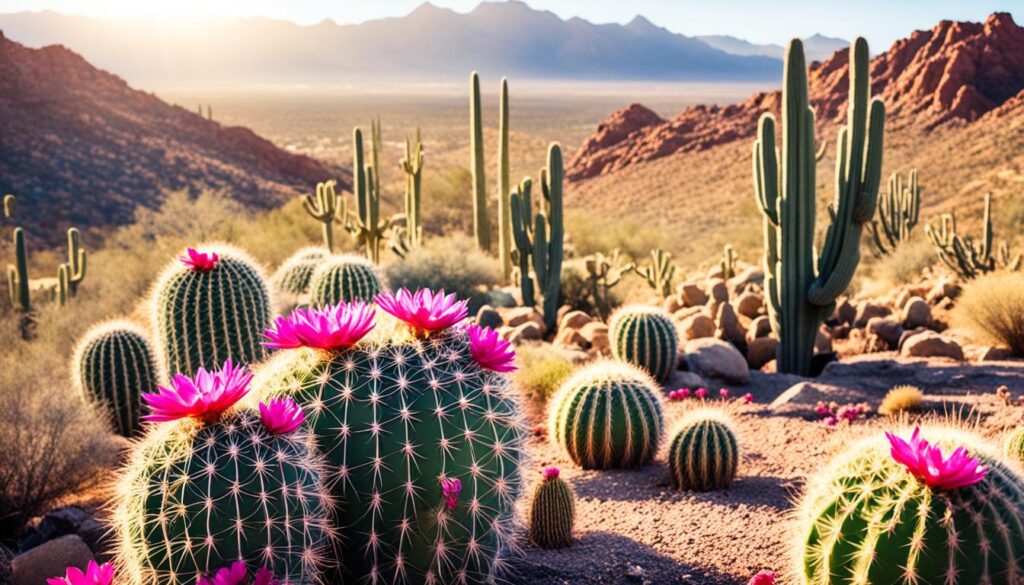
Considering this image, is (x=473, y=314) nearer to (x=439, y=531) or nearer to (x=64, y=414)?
(x=64, y=414)

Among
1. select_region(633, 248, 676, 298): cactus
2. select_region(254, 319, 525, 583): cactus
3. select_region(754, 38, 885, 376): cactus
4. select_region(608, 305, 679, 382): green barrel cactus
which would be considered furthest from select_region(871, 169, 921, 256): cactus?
select_region(254, 319, 525, 583): cactus

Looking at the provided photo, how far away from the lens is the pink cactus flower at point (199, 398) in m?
3.44

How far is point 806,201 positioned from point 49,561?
7.86 m

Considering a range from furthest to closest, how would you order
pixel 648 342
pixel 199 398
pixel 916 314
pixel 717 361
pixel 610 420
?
pixel 916 314 → pixel 717 361 → pixel 648 342 → pixel 610 420 → pixel 199 398

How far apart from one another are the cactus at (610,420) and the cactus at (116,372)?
4.36 metres

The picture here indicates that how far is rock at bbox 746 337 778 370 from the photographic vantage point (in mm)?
11281

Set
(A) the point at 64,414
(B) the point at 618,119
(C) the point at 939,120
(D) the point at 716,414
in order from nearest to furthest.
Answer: (D) the point at 716,414 < (A) the point at 64,414 < (C) the point at 939,120 < (B) the point at 618,119

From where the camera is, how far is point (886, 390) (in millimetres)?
9039

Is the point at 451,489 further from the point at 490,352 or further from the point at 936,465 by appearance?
the point at 936,465

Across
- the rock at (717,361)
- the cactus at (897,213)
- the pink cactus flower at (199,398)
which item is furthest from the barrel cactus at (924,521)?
the cactus at (897,213)

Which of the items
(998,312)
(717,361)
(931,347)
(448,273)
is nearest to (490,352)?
(717,361)

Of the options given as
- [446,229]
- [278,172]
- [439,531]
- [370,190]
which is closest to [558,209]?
[370,190]

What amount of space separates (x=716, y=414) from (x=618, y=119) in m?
53.8

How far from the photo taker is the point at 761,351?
11.3 metres
